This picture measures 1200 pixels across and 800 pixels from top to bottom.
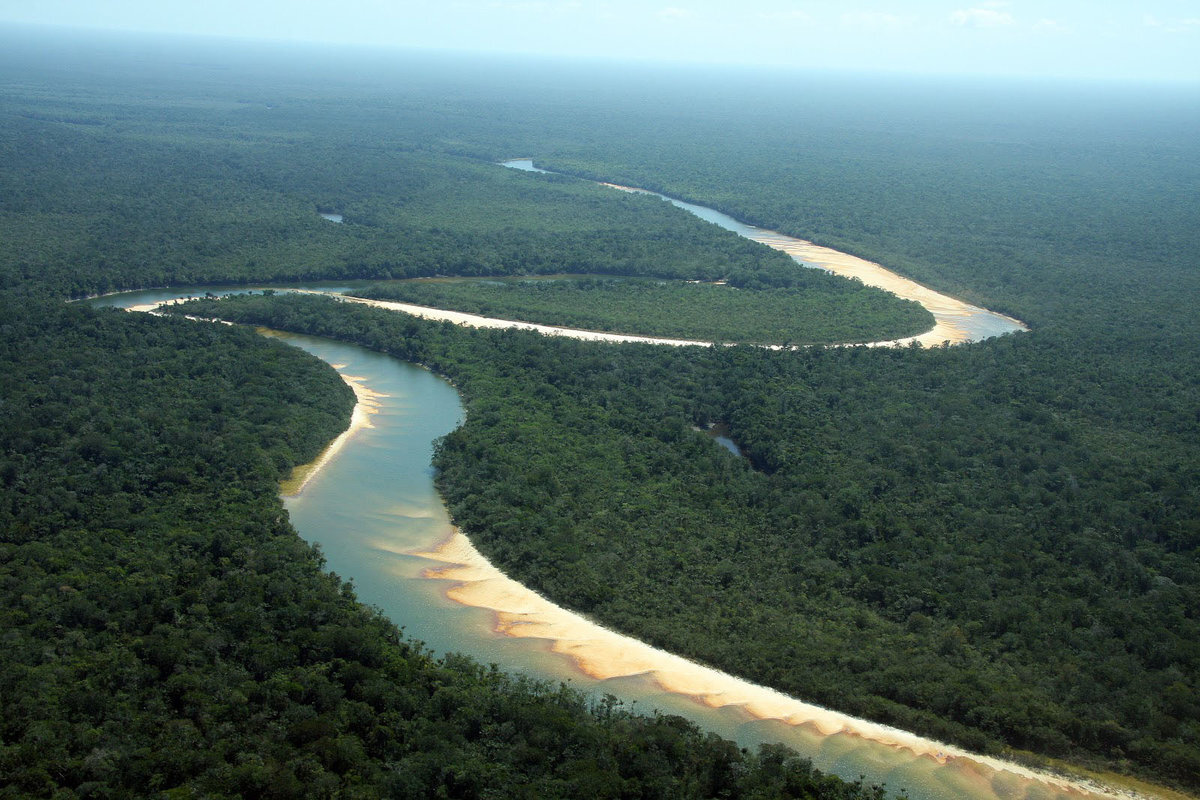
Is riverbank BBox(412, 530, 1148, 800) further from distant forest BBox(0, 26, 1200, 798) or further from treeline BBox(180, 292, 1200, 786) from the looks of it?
distant forest BBox(0, 26, 1200, 798)

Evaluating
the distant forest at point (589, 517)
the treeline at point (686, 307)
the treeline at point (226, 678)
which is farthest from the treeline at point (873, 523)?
the treeline at point (686, 307)

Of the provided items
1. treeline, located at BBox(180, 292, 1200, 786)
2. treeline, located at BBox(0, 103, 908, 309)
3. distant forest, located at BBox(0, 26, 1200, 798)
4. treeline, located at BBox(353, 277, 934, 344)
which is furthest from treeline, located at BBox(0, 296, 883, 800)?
treeline, located at BBox(0, 103, 908, 309)

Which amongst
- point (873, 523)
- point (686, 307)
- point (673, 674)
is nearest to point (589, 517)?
point (673, 674)

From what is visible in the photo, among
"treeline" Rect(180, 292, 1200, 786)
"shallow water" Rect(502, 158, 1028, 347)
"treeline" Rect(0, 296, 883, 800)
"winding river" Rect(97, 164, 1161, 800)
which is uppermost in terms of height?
"shallow water" Rect(502, 158, 1028, 347)

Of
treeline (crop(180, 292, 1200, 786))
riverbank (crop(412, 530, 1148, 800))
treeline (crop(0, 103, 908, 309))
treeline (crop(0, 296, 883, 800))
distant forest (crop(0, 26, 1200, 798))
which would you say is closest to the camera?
treeline (crop(0, 296, 883, 800))

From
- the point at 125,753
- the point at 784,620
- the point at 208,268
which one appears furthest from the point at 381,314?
the point at 125,753
